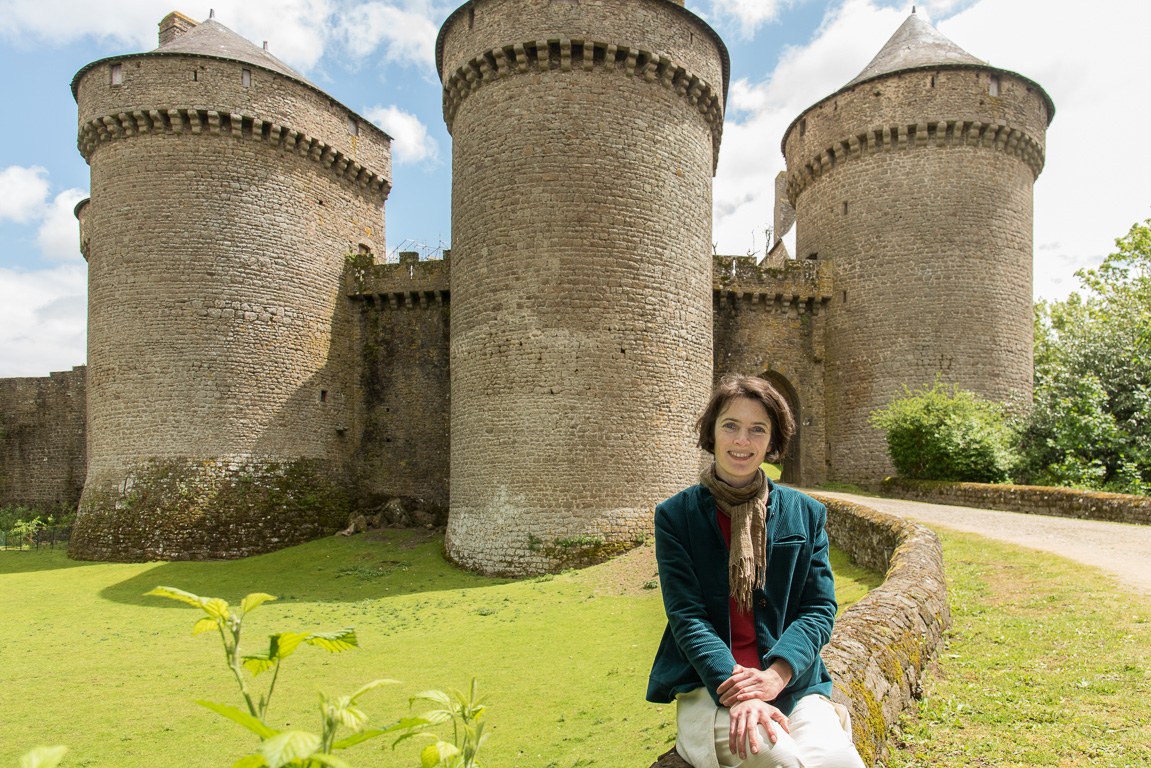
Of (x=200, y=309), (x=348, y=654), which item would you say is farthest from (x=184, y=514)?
(x=348, y=654)

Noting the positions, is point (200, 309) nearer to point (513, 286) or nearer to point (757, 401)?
point (513, 286)

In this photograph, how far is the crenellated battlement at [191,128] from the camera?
16266 millimetres

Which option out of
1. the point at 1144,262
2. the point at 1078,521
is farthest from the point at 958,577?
the point at 1144,262

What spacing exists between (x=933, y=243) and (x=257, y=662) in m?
20.0

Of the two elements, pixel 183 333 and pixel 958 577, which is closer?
pixel 958 577

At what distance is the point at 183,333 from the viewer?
52.1 ft

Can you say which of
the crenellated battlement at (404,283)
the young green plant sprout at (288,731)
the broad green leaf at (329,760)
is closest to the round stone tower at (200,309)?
the crenellated battlement at (404,283)

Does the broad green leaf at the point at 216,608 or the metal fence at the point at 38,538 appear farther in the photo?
the metal fence at the point at 38,538

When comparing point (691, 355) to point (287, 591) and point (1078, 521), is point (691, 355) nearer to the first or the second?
point (1078, 521)

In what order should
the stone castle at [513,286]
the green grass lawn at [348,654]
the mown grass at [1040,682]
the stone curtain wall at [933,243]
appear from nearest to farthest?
1. the mown grass at [1040,682]
2. the green grass lawn at [348,654]
3. the stone castle at [513,286]
4. the stone curtain wall at [933,243]

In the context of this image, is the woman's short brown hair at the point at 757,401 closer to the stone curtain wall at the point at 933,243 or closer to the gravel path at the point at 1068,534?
the gravel path at the point at 1068,534

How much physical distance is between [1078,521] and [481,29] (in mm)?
13825

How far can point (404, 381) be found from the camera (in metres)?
18.8

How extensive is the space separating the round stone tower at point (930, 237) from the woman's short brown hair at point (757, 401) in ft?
55.2
